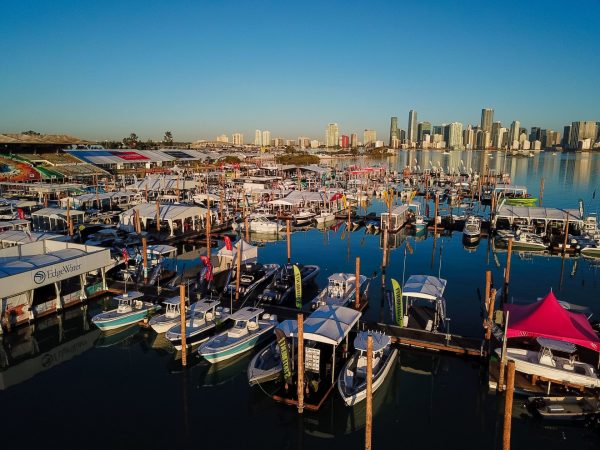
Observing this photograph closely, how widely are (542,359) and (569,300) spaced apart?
12.7 m

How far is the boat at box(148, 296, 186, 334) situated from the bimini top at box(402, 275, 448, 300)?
11.5m

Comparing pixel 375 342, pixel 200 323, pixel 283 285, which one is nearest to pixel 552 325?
pixel 375 342

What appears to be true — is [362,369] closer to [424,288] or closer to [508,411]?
[508,411]

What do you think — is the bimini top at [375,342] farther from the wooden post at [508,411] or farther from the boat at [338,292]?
the wooden post at [508,411]

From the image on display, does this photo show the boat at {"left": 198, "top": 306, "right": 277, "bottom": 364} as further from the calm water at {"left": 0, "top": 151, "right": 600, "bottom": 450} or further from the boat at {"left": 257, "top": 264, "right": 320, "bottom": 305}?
the boat at {"left": 257, "top": 264, "right": 320, "bottom": 305}

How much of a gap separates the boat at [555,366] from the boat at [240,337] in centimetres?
1016

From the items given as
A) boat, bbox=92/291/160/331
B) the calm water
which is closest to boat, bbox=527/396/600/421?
the calm water

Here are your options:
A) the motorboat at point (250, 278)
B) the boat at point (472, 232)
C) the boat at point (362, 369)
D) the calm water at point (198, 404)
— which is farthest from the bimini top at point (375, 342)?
the boat at point (472, 232)

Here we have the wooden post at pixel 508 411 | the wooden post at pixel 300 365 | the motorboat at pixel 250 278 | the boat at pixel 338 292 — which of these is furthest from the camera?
the motorboat at pixel 250 278

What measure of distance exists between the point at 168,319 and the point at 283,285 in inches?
287

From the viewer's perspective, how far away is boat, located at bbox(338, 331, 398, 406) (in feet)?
50.6

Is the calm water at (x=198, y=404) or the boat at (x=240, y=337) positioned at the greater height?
the boat at (x=240, y=337)

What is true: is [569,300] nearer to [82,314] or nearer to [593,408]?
[593,408]

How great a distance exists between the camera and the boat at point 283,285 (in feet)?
79.2
